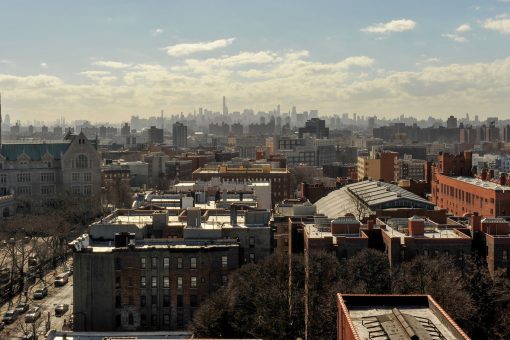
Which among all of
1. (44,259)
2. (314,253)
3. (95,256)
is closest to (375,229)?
(314,253)

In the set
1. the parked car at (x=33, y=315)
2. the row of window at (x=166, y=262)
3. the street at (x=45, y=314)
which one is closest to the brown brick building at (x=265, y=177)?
the street at (x=45, y=314)

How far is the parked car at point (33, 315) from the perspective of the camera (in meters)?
69.3

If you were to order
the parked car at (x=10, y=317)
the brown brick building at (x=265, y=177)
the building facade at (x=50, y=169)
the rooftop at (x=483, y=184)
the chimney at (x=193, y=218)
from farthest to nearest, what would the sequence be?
1. the brown brick building at (x=265, y=177)
2. the building facade at (x=50, y=169)
3. the rooftop at (x=483, y=184)
4. the parked car at (x=10, y=317)
5. the chimney at (x=193, y=218)

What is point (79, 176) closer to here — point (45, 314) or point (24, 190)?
point (24, 190)

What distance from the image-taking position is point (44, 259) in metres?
93.3

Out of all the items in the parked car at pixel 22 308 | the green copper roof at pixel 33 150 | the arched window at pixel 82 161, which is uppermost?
the green copper roof at pixel 33 150

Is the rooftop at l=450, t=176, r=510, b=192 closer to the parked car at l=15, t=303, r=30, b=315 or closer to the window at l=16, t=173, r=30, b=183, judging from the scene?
the parked car at l=15, t=303, r=30, b=315

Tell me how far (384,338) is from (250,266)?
90.9ft

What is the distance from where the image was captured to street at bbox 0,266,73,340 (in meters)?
66.5

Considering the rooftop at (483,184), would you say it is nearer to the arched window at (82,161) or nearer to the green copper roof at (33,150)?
the arched window at (82,161)

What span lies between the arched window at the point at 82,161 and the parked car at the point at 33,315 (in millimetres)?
67672

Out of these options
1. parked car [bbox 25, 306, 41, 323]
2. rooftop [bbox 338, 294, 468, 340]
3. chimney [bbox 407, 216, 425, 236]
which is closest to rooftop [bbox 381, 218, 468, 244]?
chimney [bbox 407, 216, 425, 236]

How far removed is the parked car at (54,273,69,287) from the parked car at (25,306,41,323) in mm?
11610

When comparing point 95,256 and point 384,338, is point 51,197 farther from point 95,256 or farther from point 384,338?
point 384,338
